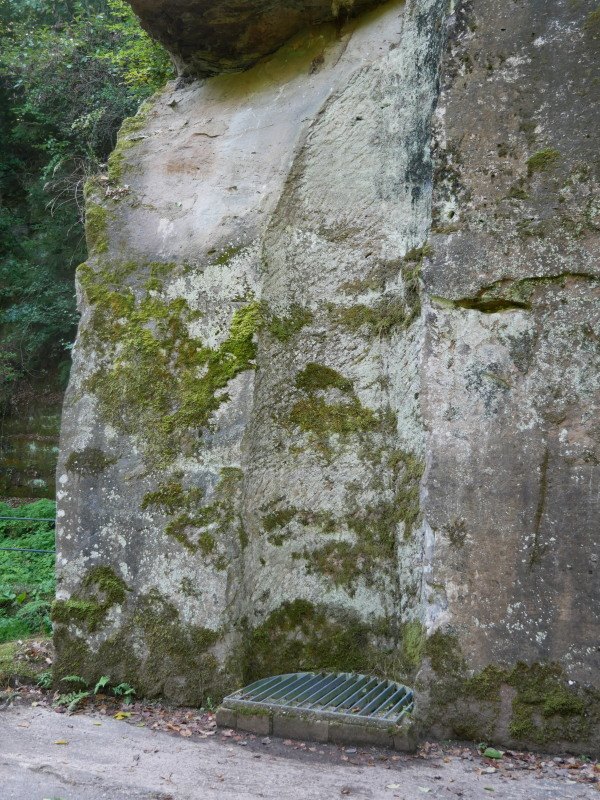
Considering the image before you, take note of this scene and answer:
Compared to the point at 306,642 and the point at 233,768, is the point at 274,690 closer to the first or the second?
the point at 306,642

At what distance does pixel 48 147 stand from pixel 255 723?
10651 mm

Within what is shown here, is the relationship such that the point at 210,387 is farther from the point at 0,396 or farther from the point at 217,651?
the point at 0,396

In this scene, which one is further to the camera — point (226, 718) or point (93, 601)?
point (93, 601)

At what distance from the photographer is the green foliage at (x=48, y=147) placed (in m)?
11.0

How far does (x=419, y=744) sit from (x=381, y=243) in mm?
2847

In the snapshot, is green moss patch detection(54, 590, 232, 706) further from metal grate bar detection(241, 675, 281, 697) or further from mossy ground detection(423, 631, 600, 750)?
mossy ground detection(423, 631, 600, 750)

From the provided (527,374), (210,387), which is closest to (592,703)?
(527,374)

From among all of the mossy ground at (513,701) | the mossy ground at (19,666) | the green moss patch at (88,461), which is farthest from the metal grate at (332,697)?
the green moss patch at (88,461)

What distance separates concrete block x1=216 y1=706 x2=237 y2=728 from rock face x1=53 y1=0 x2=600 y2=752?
0.36 m

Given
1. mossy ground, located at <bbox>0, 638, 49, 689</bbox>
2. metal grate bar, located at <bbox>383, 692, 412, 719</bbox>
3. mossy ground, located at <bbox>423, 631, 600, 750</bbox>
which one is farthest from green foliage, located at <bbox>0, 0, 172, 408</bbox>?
mossy ground, located at <bbox>423, 631, 600, 750</bbox>

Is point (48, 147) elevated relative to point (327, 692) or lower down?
elevated

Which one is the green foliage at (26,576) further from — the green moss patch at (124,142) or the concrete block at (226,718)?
the green moss patch at (124,142)

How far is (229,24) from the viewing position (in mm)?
5117

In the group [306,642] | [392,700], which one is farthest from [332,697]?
[306,642]
